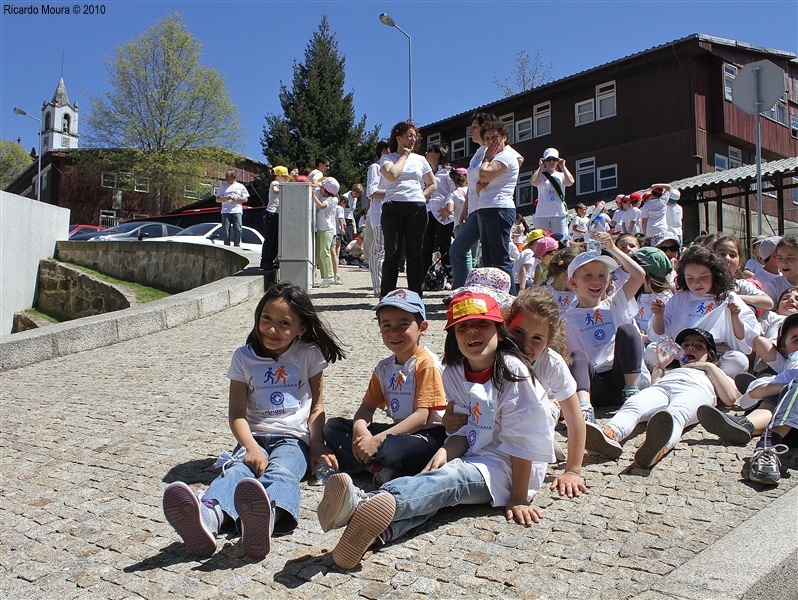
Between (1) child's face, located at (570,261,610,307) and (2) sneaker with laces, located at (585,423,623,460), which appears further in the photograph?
(1) child's face, located at (570,261,610,307)

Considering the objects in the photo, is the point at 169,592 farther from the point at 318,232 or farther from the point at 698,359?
the point at 318,232

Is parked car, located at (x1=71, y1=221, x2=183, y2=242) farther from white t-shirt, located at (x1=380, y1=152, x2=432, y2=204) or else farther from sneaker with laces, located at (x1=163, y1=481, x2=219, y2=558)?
sneaker with laces, located at (x1=163, y1=481, x2=219, y2=558)

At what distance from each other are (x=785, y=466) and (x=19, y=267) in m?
14.5

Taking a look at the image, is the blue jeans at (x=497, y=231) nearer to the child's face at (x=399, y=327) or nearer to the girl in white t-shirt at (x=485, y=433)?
the child's face at (x=399, y=327)

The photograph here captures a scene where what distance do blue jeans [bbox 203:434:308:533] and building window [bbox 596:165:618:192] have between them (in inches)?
1127

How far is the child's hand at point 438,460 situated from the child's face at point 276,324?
3.45 feet

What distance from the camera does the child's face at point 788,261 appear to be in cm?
633

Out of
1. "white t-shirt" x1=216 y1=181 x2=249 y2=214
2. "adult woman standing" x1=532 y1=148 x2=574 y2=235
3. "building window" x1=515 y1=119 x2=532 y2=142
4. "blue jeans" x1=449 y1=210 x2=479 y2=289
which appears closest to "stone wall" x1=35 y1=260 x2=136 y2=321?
"white t-shirt" x1=216 y1=181 x2=249 y2=214

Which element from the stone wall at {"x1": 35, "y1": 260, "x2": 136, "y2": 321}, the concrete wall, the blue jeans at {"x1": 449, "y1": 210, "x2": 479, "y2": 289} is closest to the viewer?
the blue jeans at {"x1": 449, "y1": 210, "x2": 479, "y2": 289}

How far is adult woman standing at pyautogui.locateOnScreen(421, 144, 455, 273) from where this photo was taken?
10.9 m

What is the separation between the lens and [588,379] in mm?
4676

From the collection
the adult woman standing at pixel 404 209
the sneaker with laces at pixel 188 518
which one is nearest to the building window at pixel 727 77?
the adult woman standing at pixel 404 209

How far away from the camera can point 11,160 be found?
75750mm

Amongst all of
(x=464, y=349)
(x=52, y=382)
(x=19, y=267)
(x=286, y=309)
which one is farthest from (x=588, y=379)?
(x=19, y=267)
